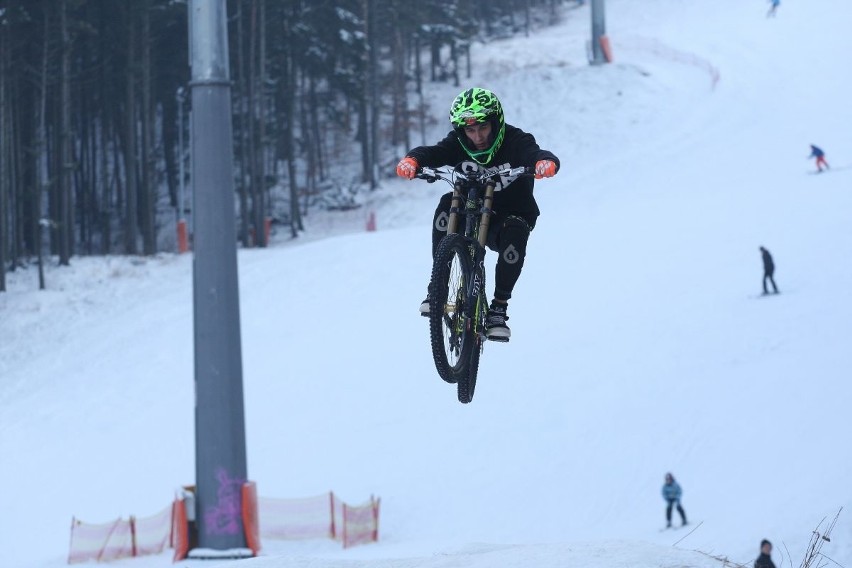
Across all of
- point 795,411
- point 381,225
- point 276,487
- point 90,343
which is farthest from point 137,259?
point 795,411

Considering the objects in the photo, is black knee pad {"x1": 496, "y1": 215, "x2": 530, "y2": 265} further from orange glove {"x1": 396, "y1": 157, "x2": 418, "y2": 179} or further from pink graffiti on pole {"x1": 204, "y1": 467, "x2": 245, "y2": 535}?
pink graffiti on pole {"x1": 204, "y1": 467, "x2": 245, "y2": 535}

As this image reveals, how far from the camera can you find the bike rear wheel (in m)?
7.19

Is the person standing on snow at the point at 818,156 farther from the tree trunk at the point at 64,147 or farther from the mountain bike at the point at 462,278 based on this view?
the mountain bike at the point at 462,278

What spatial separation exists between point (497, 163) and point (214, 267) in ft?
32.6

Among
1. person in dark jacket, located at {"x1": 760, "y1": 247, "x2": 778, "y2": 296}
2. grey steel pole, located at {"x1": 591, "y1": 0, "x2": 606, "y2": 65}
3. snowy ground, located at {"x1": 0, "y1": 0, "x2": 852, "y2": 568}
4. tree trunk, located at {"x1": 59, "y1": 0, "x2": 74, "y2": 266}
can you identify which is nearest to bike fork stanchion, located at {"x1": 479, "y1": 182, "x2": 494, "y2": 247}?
snowy ground, located at {"x1": 0, "y1": 0, "x2": 852, "y2": 568}

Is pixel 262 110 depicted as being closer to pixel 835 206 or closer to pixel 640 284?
pixel 640 284

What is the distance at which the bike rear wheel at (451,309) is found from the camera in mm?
7188

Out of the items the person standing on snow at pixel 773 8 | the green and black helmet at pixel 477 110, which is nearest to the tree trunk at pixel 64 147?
the green and black helmet at pixel 477 110

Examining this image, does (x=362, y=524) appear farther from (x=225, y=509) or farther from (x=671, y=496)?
(x=225, y=509)

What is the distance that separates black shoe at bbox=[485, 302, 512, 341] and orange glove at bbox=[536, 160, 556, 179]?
1.05 metres

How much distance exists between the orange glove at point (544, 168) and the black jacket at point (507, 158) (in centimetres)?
19

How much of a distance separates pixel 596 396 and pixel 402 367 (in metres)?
5.68

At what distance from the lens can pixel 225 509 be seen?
18953 millimetres

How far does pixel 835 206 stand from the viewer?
4116 cm
